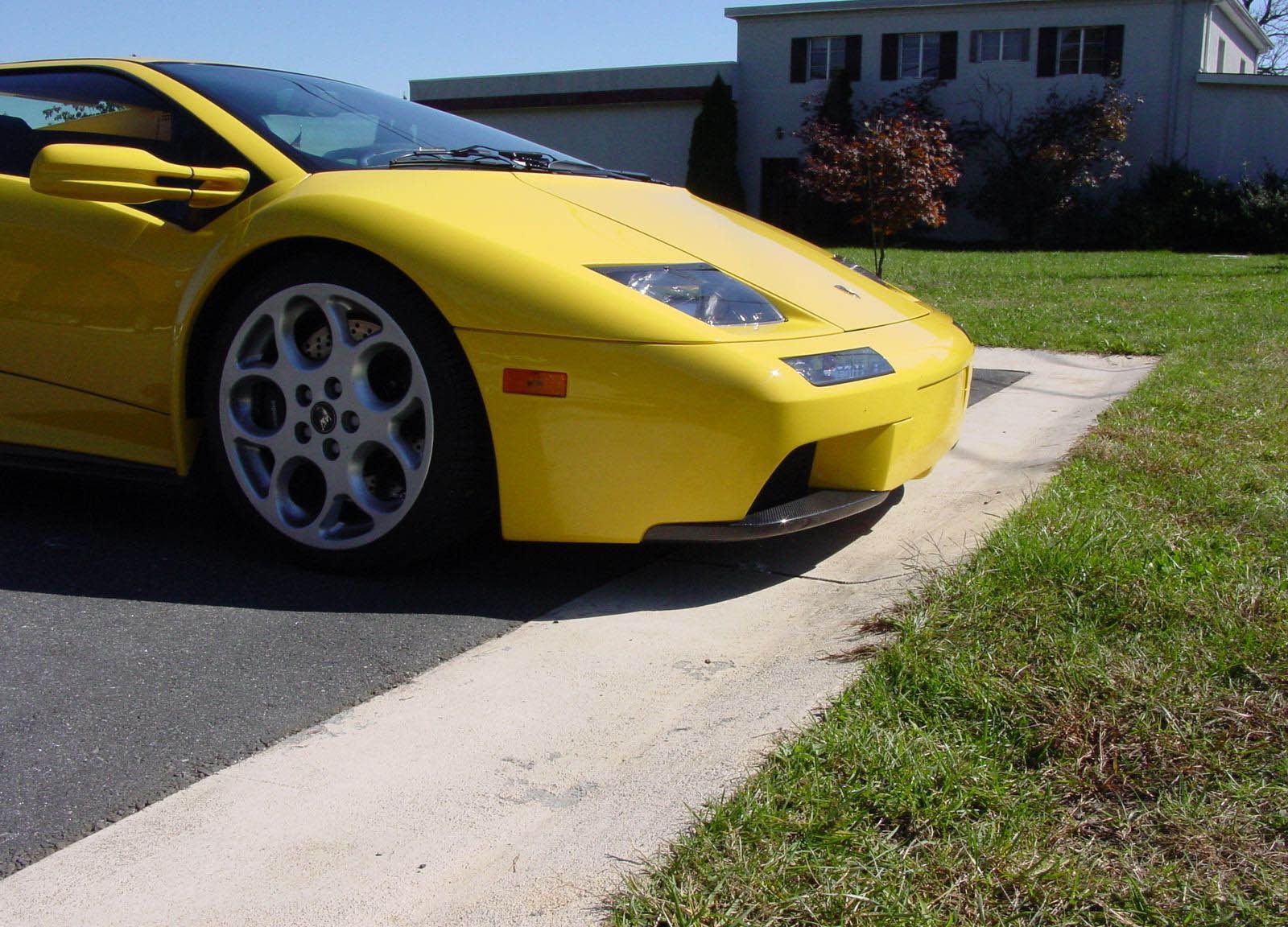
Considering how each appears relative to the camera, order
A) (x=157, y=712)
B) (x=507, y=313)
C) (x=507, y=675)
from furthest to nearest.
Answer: (x=507, y=313), (x=507, y=675), (x=157, y=712)

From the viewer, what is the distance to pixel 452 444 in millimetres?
2893

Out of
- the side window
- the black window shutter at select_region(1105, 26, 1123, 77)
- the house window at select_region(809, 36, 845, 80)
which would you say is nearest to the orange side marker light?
the side window

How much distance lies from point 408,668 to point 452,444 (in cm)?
57

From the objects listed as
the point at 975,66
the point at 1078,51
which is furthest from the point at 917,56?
the point at 1078,51

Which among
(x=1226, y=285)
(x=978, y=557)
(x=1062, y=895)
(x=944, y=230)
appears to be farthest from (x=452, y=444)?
(x=944, y=230)

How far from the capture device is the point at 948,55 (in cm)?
2675

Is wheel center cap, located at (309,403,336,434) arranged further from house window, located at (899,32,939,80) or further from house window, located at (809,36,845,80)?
house window, located at (809,36,845,80)

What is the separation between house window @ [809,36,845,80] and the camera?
90.8 feet

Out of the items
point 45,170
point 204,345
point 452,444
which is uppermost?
point 45,170

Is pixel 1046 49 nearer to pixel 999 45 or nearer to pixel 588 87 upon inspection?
pixel 999 45

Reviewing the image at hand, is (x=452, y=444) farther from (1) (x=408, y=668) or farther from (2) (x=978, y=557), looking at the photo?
(2) (x=978, y=557)

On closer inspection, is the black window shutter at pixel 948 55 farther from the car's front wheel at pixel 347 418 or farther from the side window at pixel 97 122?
the car's front wheel at pixel 347 418

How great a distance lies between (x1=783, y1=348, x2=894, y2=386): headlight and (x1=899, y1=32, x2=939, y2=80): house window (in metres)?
25.9

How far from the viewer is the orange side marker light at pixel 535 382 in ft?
9.23
